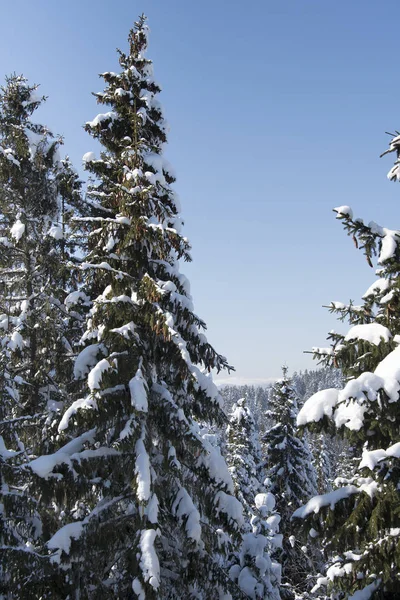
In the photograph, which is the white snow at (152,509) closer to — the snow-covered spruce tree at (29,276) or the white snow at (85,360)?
the white snow at (85,360)

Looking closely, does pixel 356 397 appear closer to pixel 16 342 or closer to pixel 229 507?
pixel 229 507

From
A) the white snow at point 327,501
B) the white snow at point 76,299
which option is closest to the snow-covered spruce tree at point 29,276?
the white snow at point 76,299

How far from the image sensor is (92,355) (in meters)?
8.38

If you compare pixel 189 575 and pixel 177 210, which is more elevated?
pixel 177 210

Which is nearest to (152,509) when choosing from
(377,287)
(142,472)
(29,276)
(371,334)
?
(142,472)

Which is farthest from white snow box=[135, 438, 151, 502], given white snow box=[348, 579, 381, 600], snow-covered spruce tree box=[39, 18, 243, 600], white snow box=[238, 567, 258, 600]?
white snow box=[238, 567, 258, 600]

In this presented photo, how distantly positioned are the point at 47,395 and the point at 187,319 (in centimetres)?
540

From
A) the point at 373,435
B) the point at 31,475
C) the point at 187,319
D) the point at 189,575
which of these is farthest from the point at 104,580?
the point at 373,435

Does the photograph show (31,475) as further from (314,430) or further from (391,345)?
(391,345)

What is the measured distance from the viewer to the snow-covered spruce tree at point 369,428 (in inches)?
199

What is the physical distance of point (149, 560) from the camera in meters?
6.38

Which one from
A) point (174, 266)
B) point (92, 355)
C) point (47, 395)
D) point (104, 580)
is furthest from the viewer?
point (47, 395)

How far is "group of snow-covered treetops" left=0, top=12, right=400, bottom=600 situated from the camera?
18.3 feet

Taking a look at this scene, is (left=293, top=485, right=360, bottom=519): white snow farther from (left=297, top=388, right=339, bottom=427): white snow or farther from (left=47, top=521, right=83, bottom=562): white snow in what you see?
(left=47, top=521, right=83, bottom=562): white snow
